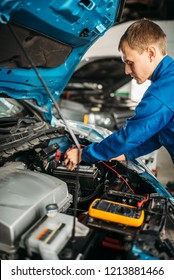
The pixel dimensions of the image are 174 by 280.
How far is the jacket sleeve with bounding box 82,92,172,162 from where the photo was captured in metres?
1.43

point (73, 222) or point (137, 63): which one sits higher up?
point (137, 63)

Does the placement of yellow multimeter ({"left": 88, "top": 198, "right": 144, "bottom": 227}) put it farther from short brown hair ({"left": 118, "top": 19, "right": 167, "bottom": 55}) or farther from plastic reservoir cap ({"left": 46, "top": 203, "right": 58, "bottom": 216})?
short brown hair ({"left": 118, "top": 19, "right": 167, "bottom": 55})

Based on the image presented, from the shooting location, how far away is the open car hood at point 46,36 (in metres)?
1.30

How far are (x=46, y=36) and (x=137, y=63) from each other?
59 cm

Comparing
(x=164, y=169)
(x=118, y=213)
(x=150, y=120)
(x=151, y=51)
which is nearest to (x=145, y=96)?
(x=150, y=120)

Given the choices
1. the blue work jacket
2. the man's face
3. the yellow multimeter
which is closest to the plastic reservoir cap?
the yellow multimeter

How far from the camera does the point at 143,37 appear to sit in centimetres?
149

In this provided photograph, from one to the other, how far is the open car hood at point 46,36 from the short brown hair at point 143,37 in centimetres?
20

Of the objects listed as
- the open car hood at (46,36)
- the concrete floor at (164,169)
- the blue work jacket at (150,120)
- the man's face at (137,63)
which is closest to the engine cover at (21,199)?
the blue work jacket at (150,120)

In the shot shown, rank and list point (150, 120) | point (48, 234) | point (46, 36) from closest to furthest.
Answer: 1. point (48, 234)
2. point (150, 120)
3. point (46, 36)

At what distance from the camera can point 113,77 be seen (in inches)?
231

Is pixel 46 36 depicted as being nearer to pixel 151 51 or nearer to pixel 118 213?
pixel 151 51

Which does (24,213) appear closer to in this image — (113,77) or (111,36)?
(113,77)

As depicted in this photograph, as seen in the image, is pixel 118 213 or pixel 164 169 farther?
pixel 164 169
